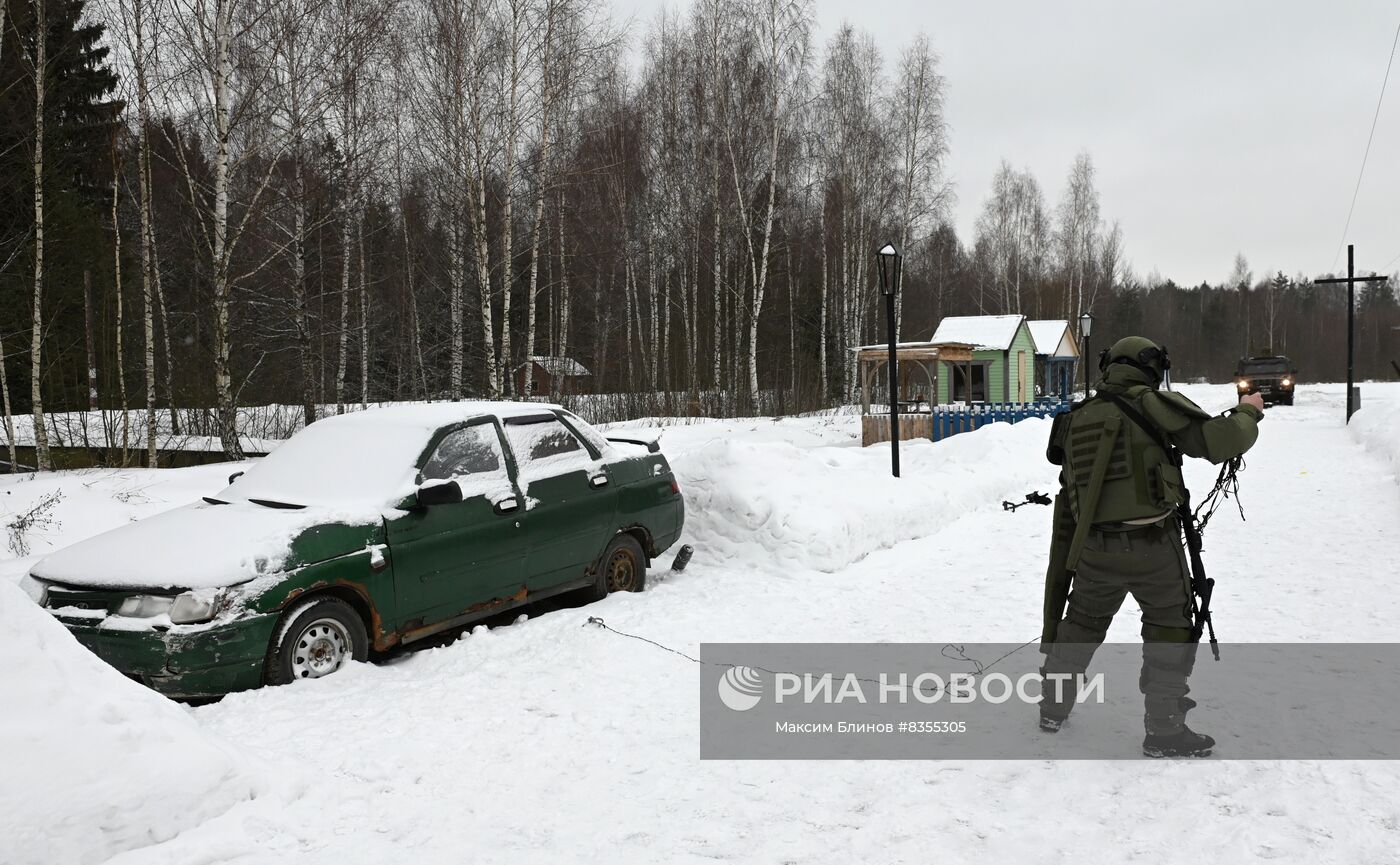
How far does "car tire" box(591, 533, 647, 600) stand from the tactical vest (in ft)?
12.7

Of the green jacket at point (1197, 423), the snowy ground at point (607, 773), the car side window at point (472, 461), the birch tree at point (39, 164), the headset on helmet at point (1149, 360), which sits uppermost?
the birch tree at point (39, 164)

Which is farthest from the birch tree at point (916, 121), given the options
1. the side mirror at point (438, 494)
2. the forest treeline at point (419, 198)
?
the side mirror at point (438, 494)

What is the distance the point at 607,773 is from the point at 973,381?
92.6 ft

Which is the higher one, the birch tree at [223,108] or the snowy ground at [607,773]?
the birch tree at [223,108]

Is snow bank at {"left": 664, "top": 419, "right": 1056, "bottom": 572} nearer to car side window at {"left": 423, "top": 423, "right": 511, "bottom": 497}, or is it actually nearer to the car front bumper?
car side window at {"left": 423, "top": 423, "right": 511, "bottom": 497}

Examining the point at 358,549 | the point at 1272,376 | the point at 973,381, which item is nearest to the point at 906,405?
the point at 973,381

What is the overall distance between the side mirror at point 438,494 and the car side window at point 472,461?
249 millimetres

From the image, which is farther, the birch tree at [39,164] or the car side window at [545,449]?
the birch tree at [39,164]

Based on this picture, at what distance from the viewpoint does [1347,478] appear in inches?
516

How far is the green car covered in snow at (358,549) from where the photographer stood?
4410 mm

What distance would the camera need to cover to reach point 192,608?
4.37 meters

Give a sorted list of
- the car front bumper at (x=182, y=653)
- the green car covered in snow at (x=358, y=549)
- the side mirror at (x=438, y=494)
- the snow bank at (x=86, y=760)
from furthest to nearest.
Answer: the side mirror at (x=438, y=494)
the green car covered in snow at (x=358, y=549)
the car front bumper at (x=182, y=653)
the snow bank at (x=86, y=760)

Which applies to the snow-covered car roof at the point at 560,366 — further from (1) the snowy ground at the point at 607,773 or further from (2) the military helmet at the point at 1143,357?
(2) the military helmet at the point at 1143,357

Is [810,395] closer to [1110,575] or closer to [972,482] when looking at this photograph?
[972,482]
